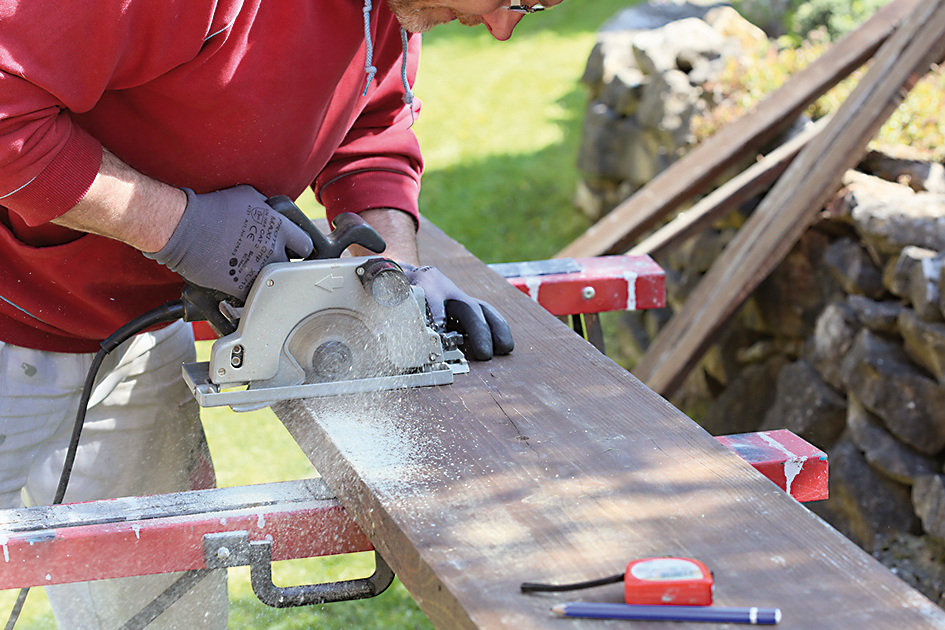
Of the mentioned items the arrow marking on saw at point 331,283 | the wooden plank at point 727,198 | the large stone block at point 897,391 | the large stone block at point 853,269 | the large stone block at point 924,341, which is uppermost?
the arrow marking on saw at point 331,283

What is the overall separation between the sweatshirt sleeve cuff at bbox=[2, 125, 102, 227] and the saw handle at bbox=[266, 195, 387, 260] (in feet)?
1.02

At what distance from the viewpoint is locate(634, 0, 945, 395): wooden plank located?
321 cm

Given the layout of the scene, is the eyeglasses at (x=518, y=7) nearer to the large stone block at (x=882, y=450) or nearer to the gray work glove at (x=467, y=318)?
the gray work glove at (x=467, y=318)

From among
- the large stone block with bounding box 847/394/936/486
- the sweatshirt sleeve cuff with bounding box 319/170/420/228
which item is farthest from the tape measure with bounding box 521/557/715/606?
the large stone block with bounding box 847/394/936/486

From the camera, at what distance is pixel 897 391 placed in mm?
2910

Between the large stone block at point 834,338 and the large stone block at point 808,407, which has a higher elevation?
the large stone block at point 834,338

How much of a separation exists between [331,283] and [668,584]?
30.8 inches

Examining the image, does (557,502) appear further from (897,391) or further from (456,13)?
(897,391)

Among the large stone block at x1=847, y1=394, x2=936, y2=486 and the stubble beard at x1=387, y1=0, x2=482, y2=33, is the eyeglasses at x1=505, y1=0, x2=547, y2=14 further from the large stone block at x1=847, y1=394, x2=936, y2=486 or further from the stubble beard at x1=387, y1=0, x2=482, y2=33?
the large stone block at x1=847, y1=394, x2=936, y2=486

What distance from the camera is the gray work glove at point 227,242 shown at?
153cm

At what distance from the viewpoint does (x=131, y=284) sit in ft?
5.94

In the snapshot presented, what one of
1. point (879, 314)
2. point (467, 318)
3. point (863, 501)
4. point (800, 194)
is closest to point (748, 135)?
point (800, 194)

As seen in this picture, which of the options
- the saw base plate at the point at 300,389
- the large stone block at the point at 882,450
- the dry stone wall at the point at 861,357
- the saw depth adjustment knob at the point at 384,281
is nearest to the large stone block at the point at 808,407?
the dry stone wall at the point at 861,357

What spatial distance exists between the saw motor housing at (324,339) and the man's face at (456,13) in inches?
19.8
